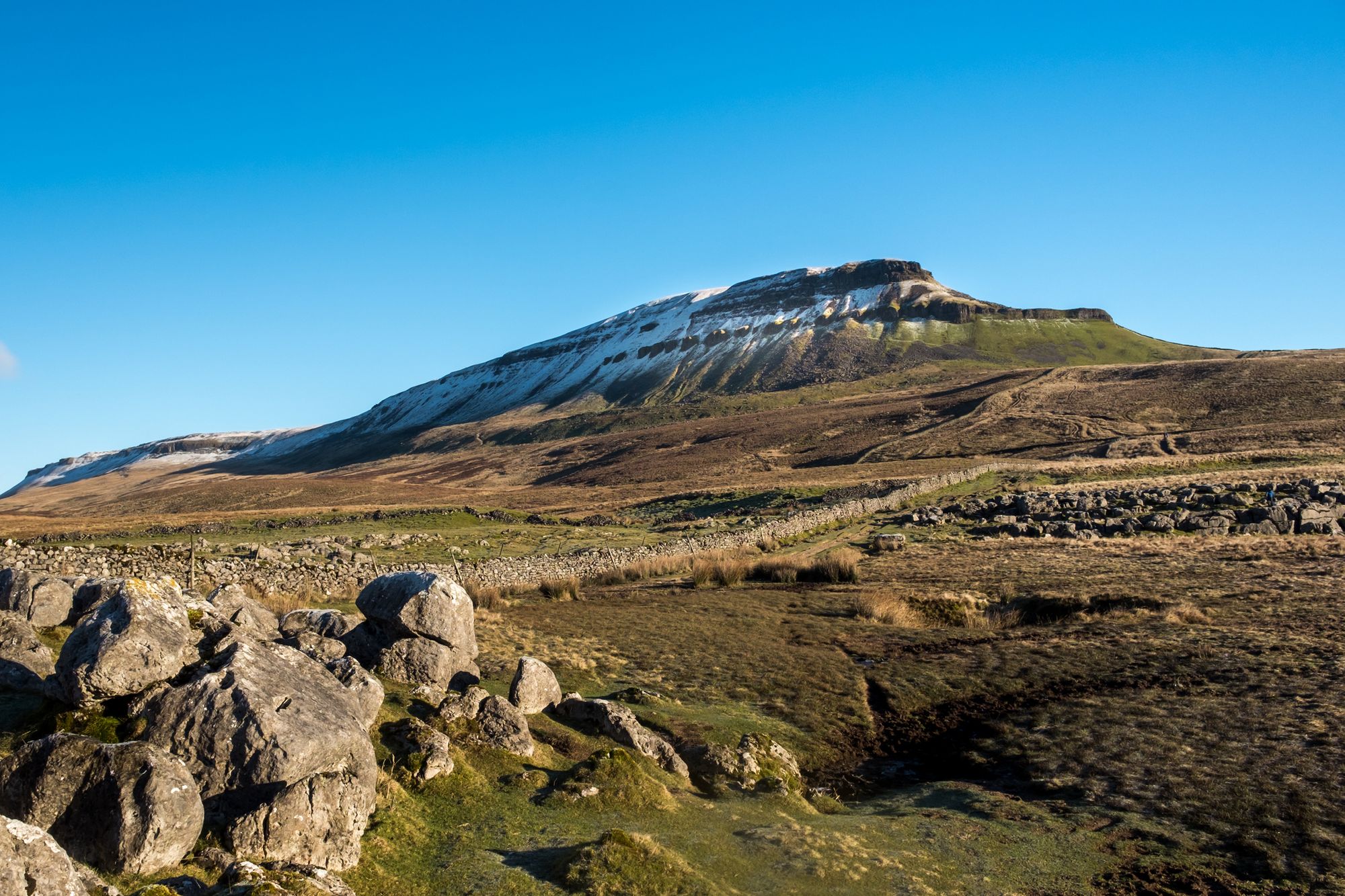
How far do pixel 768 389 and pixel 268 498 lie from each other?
119336mm

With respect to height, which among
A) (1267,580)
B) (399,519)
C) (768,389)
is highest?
(768,389)

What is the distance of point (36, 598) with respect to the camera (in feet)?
47.4

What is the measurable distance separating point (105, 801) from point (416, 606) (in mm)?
6604

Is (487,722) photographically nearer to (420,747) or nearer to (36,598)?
(420,747)

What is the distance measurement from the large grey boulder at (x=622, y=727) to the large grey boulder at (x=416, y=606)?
2.51 meters

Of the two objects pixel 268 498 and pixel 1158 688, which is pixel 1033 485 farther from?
pixel 268 498

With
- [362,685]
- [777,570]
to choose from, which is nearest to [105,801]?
[362,685]

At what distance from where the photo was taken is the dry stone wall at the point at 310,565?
28.0 metres

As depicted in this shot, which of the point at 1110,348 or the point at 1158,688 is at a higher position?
the point at 1110,348

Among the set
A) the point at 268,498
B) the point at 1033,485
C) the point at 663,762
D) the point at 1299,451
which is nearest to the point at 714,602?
the point at 663,762

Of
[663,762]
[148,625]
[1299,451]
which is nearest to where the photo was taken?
[148,625]

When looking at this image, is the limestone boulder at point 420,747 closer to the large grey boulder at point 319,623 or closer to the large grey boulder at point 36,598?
the large grey boulder at point 319,623

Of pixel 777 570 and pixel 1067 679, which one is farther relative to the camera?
pixel 777 570

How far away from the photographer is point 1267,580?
26.7 metres
